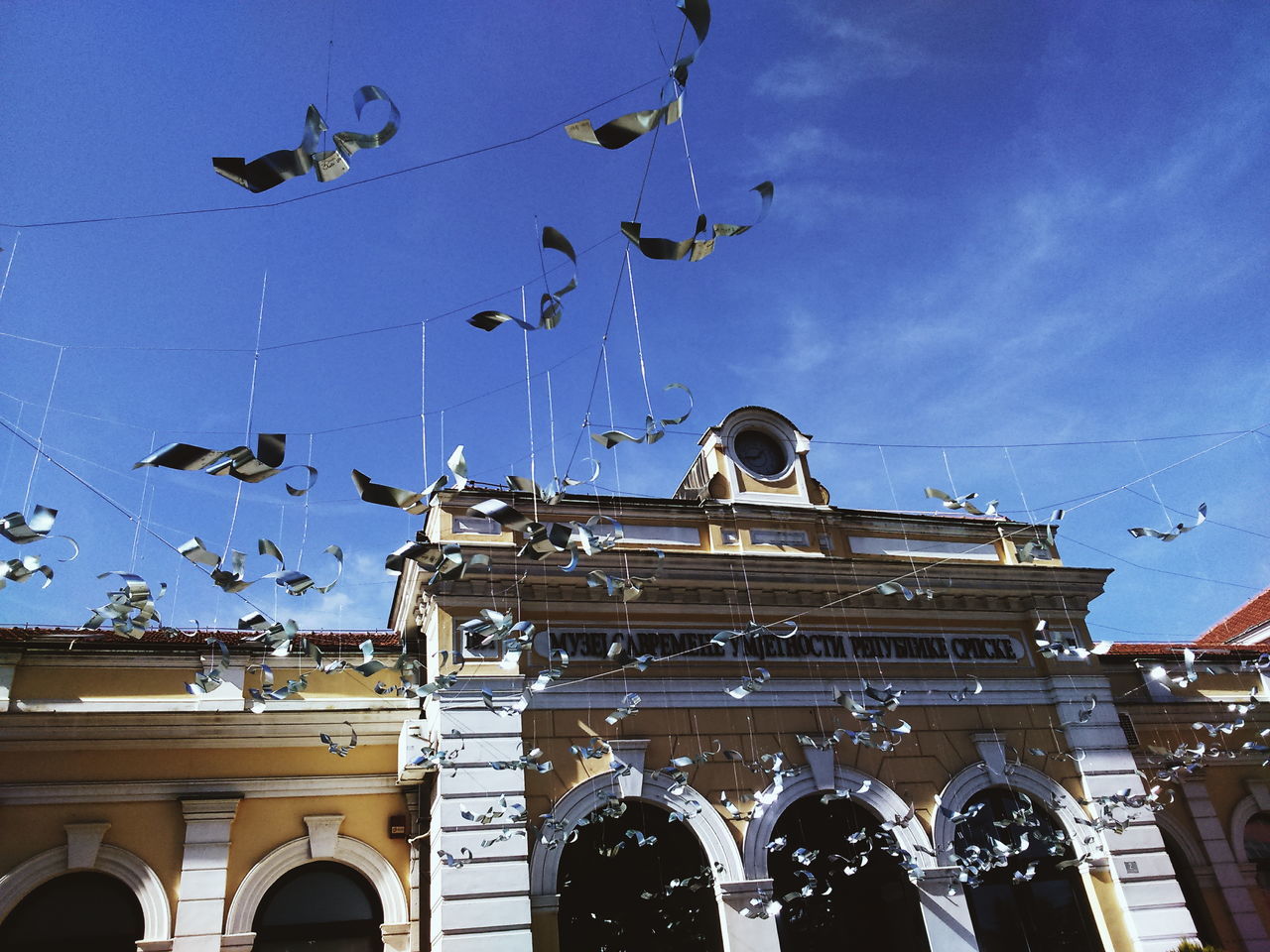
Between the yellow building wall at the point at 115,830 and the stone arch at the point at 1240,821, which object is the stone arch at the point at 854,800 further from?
the yellow building wall at the point at 115,830

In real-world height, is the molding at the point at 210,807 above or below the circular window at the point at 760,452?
below

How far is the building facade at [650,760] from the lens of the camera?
381 inches

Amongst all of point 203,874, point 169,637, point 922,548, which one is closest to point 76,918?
point 203,874

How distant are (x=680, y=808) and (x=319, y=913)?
425 cm

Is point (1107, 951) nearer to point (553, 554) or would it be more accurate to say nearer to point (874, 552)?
point (874, 552)

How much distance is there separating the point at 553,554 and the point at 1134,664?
10.0 m

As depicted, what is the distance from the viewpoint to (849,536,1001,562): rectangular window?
12.9 m

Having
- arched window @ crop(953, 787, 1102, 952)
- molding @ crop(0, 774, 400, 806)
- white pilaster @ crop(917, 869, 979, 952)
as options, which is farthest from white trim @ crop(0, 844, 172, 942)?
arched window @ crop(953, 787, 1102, 952)

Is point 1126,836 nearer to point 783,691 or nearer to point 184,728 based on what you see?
Answer: point 783,691

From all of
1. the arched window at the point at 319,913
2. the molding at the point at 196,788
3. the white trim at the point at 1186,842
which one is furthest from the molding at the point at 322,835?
the white trim at the point at 1186,842

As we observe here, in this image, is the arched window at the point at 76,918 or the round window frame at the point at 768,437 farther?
the round window frame at the point at 768,437

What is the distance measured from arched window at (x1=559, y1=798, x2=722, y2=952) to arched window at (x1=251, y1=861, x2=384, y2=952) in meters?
2.26

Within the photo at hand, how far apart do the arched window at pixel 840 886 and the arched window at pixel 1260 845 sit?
623 cm

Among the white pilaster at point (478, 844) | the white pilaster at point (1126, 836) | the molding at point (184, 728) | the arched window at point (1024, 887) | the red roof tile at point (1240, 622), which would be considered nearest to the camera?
the white pilaster at point (478, 844)
